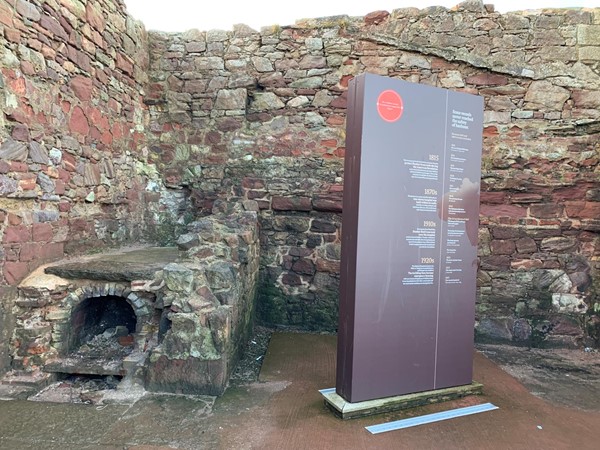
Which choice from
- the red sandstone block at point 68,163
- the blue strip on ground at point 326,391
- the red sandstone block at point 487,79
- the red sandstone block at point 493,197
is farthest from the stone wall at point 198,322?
the red sandstone block at point 487,79

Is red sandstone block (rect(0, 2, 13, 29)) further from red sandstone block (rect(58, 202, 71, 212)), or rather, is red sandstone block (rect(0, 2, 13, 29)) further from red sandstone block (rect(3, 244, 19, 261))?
red sandstone block (rect(3, 244, 19, 261))

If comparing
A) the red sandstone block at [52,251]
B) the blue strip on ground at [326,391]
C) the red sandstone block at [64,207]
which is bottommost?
the blue strip on ground at [326,391]

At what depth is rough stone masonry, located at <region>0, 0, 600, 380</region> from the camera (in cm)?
454

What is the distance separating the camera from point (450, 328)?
10.0ft

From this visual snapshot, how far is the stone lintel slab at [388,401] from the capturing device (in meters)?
2.75

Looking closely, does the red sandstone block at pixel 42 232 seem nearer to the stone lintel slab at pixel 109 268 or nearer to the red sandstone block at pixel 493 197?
the stone lintel slab at pixel 109 268

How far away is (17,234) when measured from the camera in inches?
130

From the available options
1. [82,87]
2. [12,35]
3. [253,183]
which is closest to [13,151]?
[12,35]

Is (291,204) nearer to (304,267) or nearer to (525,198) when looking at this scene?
(304,267)

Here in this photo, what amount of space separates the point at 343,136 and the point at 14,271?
3.62 m

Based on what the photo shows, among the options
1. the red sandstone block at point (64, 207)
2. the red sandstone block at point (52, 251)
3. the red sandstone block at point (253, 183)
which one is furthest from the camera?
the red sandstone block at point (253, 183)

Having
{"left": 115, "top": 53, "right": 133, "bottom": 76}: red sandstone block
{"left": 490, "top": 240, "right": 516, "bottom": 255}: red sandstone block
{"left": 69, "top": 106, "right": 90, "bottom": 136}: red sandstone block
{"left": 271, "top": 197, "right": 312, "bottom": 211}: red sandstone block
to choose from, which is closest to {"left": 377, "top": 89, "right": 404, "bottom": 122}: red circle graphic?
{"left": 271, "top": 197, "right": 312, "bottom": 211}: red sandstone block

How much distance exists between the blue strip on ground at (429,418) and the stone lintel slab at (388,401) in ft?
0.41

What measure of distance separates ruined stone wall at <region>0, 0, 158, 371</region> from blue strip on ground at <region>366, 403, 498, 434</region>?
2987 mm
